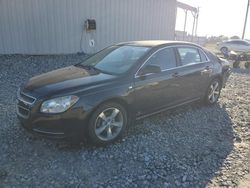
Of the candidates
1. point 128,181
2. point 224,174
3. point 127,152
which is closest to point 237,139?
point 224,174

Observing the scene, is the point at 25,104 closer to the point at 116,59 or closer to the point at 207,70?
the point at 116,59

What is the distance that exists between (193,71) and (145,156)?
90.9 inches

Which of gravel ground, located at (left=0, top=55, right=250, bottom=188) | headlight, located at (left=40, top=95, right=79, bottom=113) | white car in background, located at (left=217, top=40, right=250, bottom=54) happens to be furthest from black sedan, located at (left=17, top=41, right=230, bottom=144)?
white car in background, located at (left=217, top=40, right=250, bottom=54)

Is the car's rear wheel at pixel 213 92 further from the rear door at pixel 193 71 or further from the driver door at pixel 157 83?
the driver door at pixel 157 83

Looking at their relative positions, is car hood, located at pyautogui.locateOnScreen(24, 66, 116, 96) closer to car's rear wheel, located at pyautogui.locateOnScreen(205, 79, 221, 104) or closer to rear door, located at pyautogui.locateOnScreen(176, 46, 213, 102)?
rear door, located at pyautogui.locateOnScreen(176, 46, 213, 102)

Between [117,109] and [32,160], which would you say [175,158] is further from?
[32,160]

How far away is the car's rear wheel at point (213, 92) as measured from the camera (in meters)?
5.90

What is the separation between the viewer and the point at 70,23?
11.6m

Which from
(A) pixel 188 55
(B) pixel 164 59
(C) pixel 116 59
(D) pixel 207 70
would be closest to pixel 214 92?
(D) pixel 207 70

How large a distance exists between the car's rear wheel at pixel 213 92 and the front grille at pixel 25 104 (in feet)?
12.9

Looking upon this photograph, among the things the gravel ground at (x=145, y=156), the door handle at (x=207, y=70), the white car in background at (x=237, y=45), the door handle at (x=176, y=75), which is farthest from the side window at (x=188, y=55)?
the white car in background at (x=237, y=45)

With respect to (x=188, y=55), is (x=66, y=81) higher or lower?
lower

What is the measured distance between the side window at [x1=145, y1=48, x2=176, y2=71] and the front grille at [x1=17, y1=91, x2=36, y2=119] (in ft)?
6.44

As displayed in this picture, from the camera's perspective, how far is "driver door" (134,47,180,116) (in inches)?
165
